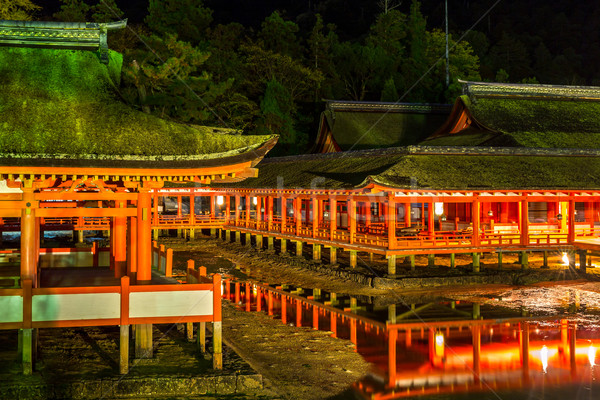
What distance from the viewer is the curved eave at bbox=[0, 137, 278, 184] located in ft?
43.6

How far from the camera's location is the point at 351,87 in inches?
2997

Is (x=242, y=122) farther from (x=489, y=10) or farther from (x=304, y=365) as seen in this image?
(x=489, y=10)

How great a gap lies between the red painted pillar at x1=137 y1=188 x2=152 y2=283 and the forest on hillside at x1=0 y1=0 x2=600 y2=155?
1155 inches

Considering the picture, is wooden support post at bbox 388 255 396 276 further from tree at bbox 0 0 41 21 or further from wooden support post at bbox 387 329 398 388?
tree at bbox 0 0 41 21

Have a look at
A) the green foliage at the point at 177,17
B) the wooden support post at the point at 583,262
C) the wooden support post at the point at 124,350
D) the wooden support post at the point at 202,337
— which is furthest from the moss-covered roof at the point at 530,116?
the green foliage at the point at 177,17

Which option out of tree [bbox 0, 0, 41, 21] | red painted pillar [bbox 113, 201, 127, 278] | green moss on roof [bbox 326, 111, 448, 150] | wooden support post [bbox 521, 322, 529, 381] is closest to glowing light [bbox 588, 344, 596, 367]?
wooden support post [bbox 521, 322, 529, 381]

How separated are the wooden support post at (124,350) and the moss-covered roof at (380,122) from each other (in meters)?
36.1

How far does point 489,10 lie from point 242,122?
62.6 metres

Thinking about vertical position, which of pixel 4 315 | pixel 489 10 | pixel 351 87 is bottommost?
pixel 4 315

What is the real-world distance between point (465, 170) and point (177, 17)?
50.9 meters

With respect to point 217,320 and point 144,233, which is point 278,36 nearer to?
point 144,233

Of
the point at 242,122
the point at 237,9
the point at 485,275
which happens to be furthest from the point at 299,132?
the point at 237,9

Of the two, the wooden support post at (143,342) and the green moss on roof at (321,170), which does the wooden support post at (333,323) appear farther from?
the green moss on roof at (321,170)

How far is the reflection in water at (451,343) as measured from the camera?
14570mm
